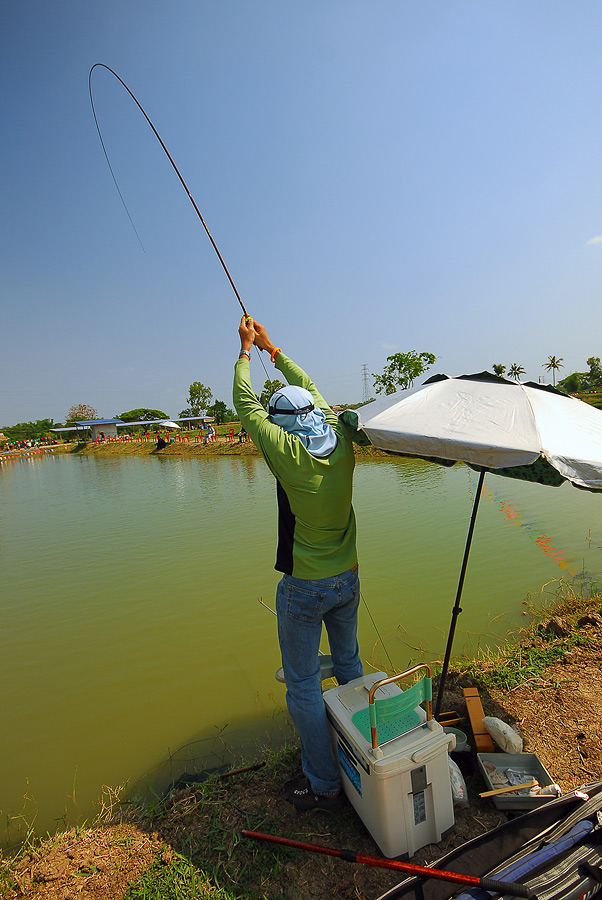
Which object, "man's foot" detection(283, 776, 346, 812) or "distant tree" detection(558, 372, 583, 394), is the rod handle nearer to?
"man's foot" detection(283, 776, 346, 812)

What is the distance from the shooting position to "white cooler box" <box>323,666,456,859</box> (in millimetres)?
1713

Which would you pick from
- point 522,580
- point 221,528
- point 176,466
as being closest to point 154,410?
point 176,466

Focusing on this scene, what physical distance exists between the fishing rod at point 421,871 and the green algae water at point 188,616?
1.32 meters

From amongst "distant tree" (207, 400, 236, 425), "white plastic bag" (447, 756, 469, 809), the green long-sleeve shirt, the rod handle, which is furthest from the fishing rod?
"distant tree" (207, 400, 236, 425)

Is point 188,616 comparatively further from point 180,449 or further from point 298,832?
point 180,449

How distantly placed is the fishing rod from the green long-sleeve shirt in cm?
104

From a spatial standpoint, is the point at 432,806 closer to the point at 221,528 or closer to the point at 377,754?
the point at 377,754

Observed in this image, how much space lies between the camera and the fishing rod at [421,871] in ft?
4.91

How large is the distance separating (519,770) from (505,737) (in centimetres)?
15

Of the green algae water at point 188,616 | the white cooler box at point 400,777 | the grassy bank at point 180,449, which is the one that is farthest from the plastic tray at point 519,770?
the grassy bank at point 180,449

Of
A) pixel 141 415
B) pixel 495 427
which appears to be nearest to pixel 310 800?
pixel 495 427

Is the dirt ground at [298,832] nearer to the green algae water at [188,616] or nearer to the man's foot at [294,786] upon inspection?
the man's foot at [294,786]

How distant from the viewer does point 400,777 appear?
1.72m

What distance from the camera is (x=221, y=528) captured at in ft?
29.7
